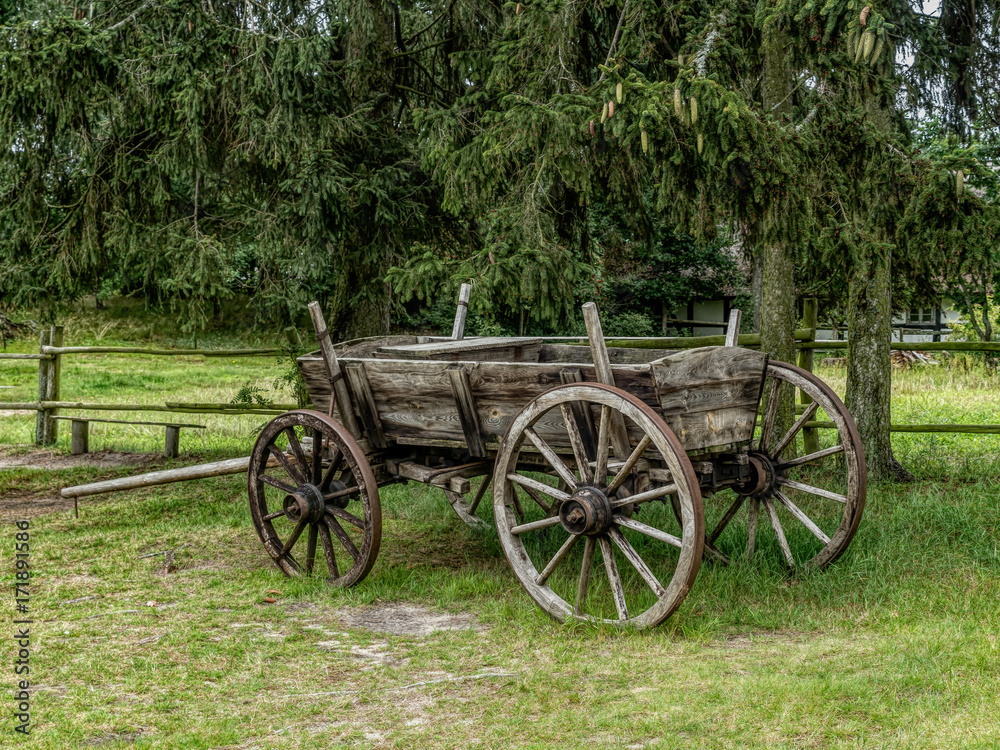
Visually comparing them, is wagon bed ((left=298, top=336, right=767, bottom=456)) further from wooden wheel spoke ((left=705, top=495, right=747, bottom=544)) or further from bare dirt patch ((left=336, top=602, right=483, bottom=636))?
bare dirt patch ((left=336, top=602, right=483, bottom=636))

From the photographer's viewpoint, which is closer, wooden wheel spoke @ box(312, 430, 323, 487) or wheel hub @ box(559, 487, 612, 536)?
wheel hub @ box(559, 487, 612, 536)

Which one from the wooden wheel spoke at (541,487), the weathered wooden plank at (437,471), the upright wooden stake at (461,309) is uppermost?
the upright wooden stake at (461,309)

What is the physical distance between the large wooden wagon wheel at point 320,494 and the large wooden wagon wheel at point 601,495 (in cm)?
80

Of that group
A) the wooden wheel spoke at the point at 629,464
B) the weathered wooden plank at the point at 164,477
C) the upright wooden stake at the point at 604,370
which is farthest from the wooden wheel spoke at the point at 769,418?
the weathered wooden plank at the point at 164,477

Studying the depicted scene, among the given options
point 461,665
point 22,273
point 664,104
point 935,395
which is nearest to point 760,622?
point 461,665

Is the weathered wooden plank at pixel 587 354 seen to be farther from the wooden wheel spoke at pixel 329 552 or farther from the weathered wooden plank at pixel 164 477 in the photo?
the weathered wooden plank at pixel 164 477

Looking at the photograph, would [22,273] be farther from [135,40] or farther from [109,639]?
[109,639]

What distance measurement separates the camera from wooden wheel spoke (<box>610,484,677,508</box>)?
4.29 metres

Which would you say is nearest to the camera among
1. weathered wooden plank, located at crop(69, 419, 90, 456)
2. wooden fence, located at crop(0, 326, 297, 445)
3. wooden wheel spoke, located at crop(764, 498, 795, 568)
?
wooden wheel spoke, located at crop(764, 498, 795, 568)

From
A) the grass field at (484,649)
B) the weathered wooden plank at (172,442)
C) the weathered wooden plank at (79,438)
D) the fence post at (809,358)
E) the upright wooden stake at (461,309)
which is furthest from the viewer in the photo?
the weathered wooden plank at (79,438)

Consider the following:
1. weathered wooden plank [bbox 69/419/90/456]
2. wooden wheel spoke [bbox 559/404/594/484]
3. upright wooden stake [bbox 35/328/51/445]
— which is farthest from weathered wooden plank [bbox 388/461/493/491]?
upright wooden stake [bbox 35/328/51/445]

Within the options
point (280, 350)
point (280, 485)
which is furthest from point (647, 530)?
point (280, 350)

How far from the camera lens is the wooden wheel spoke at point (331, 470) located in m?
5.50

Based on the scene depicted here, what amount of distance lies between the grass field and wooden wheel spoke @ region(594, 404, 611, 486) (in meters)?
0.70
